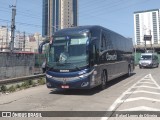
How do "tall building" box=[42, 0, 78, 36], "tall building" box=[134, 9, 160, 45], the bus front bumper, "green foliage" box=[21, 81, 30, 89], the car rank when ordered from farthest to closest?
1. "tall building" box=[134, 9, 160, 45]
2. "tall building" box=[42, 0, 78, 36]
3. the car
4. "green foliage" box=[21, 81, 30, 89]
5. the bus front bumper

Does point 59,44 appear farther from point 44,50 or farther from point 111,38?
point 111,38

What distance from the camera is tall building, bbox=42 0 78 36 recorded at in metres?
51.4

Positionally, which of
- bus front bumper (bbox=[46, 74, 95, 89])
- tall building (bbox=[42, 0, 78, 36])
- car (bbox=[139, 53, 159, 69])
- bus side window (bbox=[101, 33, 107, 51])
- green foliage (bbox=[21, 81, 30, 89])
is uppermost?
tall building (bbox=[42, 0, 78, 36])

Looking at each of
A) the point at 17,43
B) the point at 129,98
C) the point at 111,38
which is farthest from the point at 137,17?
the point at 129,98

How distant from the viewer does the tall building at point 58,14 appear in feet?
169

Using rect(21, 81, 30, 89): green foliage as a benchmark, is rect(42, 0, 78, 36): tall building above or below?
above

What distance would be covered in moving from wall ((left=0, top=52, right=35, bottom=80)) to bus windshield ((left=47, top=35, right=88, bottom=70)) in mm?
8319

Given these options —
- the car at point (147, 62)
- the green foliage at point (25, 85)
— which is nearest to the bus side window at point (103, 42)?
the green foliage at point (25, 85)

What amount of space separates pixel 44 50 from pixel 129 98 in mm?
5319

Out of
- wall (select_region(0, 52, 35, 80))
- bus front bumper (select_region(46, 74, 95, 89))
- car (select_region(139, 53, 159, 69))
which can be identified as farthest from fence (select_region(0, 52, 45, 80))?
car (select_region(139, 53, 159, 69))

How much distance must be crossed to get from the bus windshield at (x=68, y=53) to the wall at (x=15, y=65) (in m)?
8.32

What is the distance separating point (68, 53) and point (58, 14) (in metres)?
42.6

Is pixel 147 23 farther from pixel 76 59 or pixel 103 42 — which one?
pixel 76 59

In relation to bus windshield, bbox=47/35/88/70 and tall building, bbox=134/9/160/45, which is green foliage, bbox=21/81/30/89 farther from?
tall building, bbox=134/9/160/45
